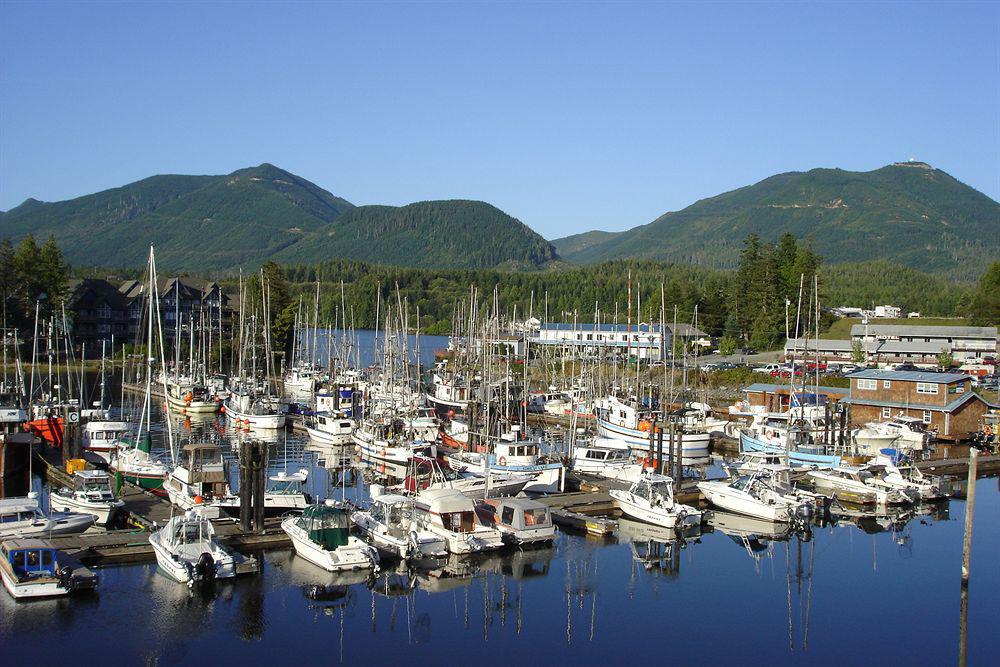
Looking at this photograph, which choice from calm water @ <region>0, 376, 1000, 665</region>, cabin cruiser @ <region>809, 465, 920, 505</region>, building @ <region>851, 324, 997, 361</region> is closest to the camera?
calm water @ <region>0, 376, 1000, 665</region>

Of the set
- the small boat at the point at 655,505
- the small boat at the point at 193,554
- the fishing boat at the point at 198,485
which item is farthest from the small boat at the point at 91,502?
the small boat at the point at 655,505

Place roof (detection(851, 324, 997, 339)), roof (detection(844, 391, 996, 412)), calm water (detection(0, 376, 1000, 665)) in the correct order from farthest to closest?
1. roof (detection(851, 324, 997, 339))
2. roof (detection(844, 391, 996, 412))
3. calm water (detection(0, 376, 1000, 665))

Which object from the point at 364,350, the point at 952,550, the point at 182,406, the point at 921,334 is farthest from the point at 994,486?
the point at 364,350

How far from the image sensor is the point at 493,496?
34.1m

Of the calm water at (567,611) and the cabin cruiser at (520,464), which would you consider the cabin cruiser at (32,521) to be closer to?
the calm water at (567,611)

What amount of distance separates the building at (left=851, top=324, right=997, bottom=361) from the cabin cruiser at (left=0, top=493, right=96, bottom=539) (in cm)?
7446

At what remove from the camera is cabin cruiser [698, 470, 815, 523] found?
3362cm

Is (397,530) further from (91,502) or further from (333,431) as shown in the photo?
(333,431)

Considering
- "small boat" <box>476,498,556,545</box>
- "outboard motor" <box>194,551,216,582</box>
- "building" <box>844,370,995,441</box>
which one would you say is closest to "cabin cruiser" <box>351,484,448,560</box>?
"small boat" <box>476,498,556,545</box>

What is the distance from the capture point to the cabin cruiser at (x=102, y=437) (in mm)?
42406

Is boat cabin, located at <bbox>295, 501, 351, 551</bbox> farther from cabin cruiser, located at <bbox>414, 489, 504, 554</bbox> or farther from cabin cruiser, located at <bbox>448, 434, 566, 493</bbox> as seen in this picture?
cabin cruiser, located at <bbox>448, 434, 566, 493</bbox>

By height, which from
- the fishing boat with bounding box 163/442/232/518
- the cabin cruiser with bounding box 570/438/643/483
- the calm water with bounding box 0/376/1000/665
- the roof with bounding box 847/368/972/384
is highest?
the roof with bounding box 847/368/972/384

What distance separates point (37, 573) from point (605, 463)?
2324 cm

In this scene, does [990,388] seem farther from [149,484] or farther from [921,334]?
[149,484]
